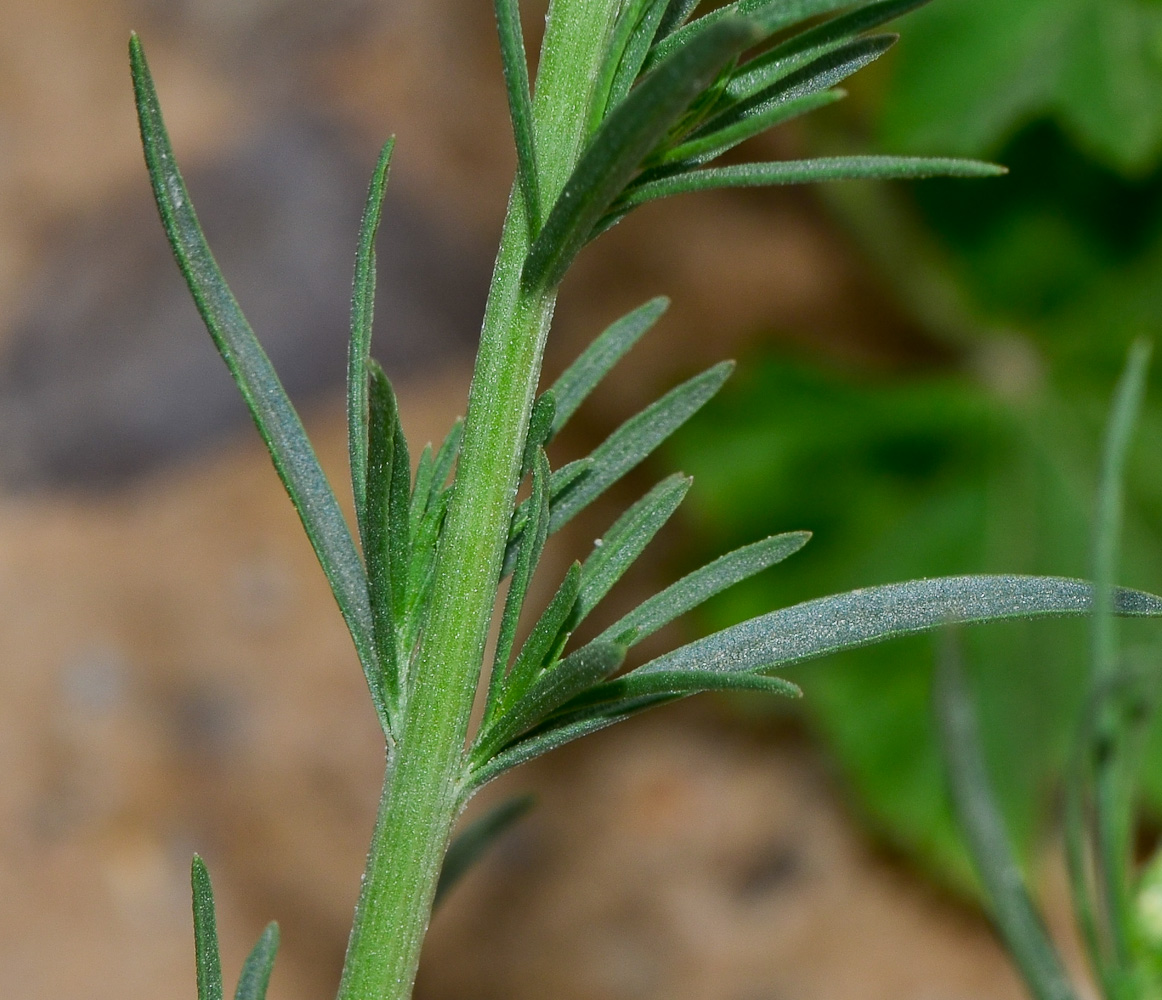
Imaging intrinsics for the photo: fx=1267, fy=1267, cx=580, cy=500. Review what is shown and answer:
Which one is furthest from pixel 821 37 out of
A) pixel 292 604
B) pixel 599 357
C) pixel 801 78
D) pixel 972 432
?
pixel 972 432

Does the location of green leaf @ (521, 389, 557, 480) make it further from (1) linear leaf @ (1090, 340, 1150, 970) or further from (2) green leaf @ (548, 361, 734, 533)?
(1) linear leaf @ (1090, 340, 1150, 970)

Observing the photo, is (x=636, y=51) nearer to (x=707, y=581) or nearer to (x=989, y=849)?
(x=707, y=581)

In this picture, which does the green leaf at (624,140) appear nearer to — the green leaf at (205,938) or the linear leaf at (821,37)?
the linear leaf at (821,37)

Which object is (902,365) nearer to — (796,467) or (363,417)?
(796,467)

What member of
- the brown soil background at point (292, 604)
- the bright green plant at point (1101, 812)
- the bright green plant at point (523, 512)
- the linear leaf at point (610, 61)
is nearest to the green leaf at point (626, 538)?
the bright green plant at point (523, 512)

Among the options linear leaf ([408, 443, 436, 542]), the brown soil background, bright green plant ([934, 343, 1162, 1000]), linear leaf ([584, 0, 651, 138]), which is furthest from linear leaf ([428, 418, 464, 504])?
the brown soil background

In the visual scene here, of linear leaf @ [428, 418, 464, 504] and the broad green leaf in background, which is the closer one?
linear leaf @ [428, 418, 464, 504]
